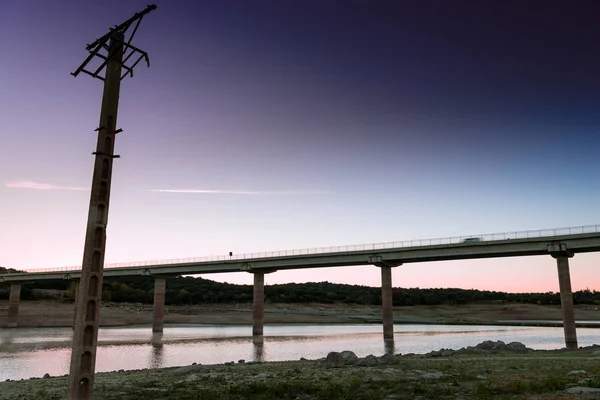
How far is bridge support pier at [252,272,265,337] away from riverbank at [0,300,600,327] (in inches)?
1075

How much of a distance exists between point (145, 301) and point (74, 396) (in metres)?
135

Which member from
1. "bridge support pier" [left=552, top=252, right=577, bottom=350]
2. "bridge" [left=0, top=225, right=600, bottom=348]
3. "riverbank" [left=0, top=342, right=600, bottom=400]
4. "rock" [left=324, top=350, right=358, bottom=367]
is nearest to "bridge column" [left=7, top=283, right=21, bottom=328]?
"bridge" [left=0, top=225, right=600, bottom=348]

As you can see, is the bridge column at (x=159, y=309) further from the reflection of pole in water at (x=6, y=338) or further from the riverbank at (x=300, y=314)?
the reflection of pole in water at (x=6, y=338)

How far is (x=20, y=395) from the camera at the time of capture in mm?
16828

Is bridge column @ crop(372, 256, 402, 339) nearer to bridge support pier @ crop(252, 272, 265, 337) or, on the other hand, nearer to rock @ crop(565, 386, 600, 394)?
bridge support pier @ crop(252, 272, 265, 337)

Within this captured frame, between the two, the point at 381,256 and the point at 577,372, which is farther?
the point at 381,256

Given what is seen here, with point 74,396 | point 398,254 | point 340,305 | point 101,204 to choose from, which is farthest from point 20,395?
point 340,305

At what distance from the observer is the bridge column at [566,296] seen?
49875mm

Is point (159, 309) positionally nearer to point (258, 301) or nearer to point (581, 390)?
point (258, 301)

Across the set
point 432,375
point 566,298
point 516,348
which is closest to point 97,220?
point 432,375

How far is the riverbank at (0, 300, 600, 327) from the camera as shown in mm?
103250

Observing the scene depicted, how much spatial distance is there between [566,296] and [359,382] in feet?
147

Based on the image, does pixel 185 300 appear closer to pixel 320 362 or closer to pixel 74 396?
pixel 320 362

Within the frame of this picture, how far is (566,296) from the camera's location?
5281 cm
